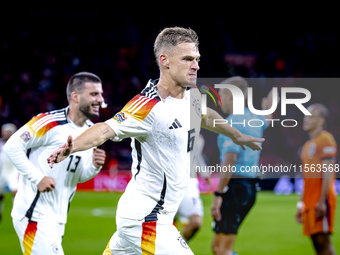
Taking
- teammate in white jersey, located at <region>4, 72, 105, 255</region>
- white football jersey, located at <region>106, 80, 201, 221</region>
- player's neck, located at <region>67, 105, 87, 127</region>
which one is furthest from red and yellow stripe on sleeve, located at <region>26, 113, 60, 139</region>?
white football jersey, located at <region>106, 80, 201, 221</region>

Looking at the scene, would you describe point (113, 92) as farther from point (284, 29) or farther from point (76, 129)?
point (76, 129)

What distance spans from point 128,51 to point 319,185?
2033 centimetres

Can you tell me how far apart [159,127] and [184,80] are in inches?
18.6

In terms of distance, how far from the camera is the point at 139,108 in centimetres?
322

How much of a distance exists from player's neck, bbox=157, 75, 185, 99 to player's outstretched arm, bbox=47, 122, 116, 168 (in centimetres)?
61

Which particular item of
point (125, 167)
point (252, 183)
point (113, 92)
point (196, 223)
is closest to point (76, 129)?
point (252, 183)

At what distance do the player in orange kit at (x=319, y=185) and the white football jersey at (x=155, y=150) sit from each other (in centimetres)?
330

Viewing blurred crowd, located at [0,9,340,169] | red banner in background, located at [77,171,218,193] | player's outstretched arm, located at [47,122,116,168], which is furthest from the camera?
blurred crowd, located at [0,9,340,169]

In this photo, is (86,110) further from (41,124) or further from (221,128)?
(221,128)

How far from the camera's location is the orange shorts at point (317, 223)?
19.7 feet

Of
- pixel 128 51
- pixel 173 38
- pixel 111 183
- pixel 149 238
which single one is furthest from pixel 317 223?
pixel 128 51

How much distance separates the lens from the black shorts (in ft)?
18.8

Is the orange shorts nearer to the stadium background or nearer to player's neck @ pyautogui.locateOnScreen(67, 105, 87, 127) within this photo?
player's neck @ pyautogui.locateOnScreen(67, 105, 87, 127)

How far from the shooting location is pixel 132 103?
10.7ft
